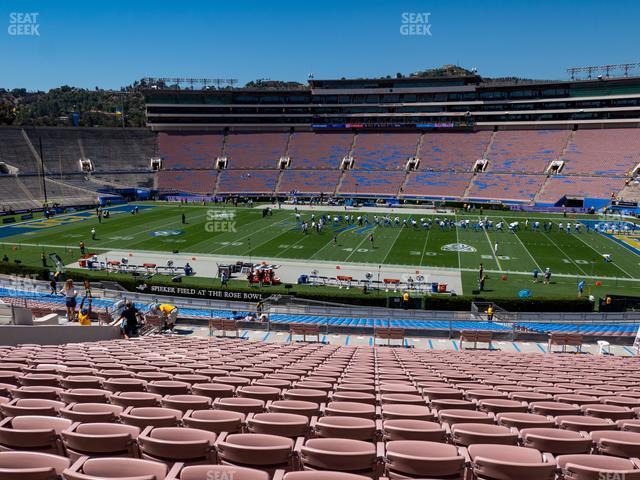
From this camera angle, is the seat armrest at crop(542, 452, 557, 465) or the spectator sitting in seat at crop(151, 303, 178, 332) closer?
the seat armrest at crop(542, 452, 557, 465)

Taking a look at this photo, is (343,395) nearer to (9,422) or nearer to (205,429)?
(205,429)

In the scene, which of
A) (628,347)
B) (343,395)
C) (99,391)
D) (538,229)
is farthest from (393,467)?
(538,229)

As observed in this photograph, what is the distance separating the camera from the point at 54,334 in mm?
14055

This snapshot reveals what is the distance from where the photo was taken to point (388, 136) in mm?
89688

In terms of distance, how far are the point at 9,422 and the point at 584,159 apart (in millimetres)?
78080

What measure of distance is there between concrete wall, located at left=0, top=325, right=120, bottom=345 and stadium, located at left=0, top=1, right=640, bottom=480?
7cm

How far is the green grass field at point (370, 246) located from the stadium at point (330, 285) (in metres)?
0.36

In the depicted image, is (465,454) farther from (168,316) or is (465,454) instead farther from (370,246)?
(370,246)

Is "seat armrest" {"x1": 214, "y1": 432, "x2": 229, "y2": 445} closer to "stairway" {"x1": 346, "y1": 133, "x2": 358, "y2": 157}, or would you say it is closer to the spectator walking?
the spectator walking


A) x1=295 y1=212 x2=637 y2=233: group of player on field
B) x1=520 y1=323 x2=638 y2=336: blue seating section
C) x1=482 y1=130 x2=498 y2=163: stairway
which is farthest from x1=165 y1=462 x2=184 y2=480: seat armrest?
x1=482 y1=130 x2=498 y2=163: stairway

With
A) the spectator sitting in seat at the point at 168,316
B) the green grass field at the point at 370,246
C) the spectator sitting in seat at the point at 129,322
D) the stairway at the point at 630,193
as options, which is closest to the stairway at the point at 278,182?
the green grass field at the point at 370,246

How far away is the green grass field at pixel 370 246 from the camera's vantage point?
34531mm

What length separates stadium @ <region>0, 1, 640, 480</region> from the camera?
13.2 feet

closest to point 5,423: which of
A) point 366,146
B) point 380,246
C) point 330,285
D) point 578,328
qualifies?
point 578,328
